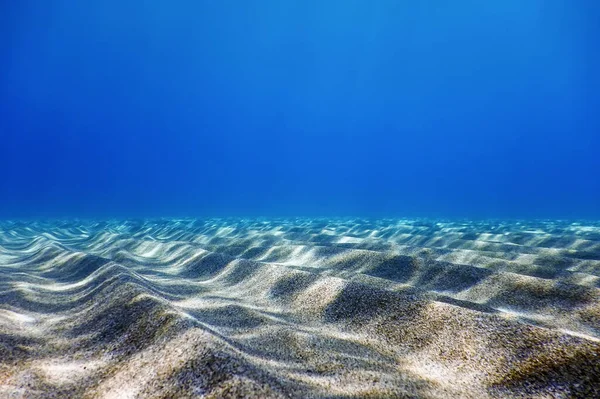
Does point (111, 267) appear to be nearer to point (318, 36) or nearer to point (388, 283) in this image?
point (388, 283)

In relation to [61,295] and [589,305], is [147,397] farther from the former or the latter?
[589,305]

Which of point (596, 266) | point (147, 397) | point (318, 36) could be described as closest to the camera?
point (147, 397)

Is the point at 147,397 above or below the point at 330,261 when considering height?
above

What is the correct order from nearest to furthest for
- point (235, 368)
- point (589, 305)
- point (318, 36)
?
point (235, 368), point (589, 305), point (318, 36)

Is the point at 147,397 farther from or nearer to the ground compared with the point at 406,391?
farther from the ground

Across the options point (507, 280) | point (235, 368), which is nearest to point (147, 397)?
point (235, 368)

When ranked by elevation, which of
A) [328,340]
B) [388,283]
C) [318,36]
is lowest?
[388,283]

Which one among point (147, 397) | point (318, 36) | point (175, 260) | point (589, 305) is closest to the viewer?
point (147, 397)

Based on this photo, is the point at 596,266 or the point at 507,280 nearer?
the point at 507,280

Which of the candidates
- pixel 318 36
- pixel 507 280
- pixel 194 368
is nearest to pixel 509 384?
pixel 194 368
